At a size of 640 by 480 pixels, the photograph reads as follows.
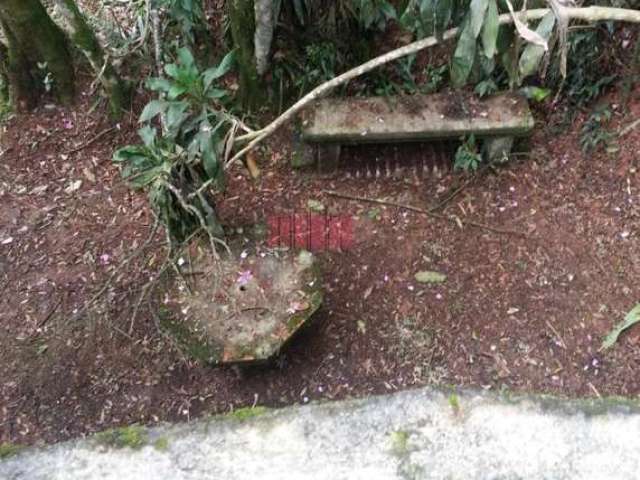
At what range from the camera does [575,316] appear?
2418mm

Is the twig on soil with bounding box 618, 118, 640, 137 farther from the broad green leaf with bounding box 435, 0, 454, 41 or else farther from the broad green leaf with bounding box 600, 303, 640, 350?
the broad green leaf with bounding box 435, 0, 454, 41

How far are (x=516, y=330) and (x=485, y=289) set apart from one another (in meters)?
0.22

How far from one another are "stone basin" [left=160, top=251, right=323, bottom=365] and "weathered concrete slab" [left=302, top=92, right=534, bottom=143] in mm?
→ 710

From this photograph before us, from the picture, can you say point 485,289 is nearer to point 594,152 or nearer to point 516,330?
point 516,330

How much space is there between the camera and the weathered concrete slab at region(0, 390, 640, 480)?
1904mm

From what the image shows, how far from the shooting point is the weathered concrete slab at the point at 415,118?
8.93ft

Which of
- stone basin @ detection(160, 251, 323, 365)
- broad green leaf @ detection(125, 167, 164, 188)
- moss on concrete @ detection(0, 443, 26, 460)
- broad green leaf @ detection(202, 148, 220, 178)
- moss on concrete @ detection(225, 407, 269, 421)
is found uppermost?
broad green leaf @ detection(202, 148, 220, 178)

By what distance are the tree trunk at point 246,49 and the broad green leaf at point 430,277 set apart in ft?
4.10

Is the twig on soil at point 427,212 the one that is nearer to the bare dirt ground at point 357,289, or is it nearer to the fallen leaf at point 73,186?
the bare dirt ground at point 357,289

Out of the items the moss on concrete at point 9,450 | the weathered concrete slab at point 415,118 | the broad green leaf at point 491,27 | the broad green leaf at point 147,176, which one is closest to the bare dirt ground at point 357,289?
the moss on concrete at point 9,450

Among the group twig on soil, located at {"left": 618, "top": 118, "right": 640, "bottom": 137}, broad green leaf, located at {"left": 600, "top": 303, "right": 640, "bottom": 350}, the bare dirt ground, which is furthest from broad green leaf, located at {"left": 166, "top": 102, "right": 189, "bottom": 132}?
twig on soil, located at {"left": 618, "top": 118, "right": 640, "bottom": 137}

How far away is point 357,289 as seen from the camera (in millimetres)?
2559

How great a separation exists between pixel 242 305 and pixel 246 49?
4.41ft

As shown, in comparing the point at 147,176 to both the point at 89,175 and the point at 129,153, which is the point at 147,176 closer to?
the point at 129,153
